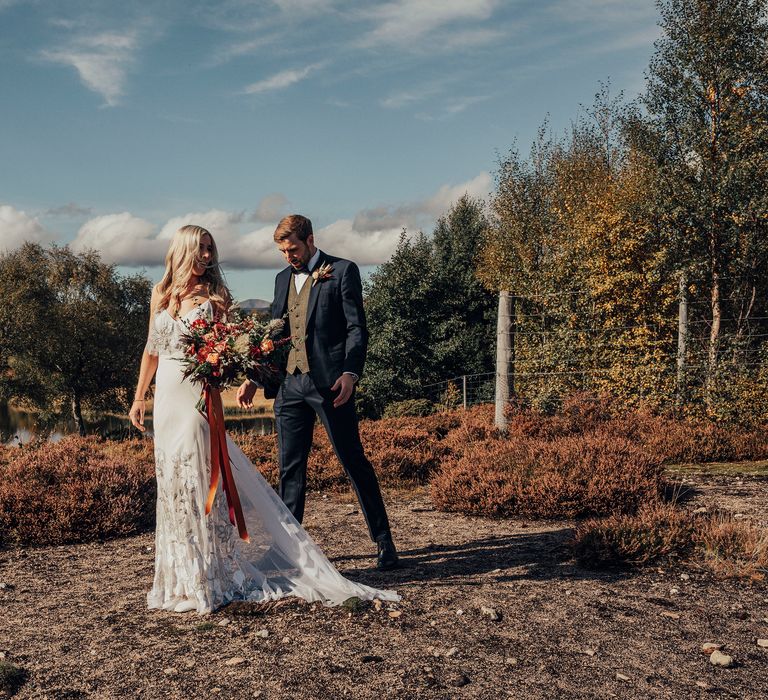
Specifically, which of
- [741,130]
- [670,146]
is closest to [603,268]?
[670,146]

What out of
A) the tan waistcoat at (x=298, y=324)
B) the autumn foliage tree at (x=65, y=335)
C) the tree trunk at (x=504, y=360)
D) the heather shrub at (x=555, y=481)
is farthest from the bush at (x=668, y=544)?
the autumn foliage tree at (x=65, y=335)

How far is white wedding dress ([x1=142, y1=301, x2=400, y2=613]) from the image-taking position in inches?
175

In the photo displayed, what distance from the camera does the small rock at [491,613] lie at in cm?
421

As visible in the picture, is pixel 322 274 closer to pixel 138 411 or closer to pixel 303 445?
pixel 303 445

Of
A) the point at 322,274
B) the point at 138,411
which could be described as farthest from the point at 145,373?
the point at 322,274

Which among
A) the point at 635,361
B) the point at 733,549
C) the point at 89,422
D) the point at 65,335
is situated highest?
the point at 65,335

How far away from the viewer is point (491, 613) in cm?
426

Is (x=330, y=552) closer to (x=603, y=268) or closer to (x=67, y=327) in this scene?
(x=603, y=268)

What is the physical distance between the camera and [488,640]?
389 centimetres

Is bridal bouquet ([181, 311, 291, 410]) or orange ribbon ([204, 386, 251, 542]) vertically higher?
bridal bouquet ([181, 311, 291, 410])

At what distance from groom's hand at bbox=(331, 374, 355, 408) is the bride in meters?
0.85

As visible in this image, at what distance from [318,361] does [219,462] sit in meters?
0.99

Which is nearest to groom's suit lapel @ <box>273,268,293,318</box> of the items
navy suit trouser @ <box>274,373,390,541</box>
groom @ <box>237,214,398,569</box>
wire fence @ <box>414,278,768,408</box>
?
groom @ <box>237,214,398,569</box>

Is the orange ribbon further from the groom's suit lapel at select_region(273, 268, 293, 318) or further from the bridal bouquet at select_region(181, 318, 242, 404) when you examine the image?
the groom's suit lapel at select_region(273, 268, 293, 318)
